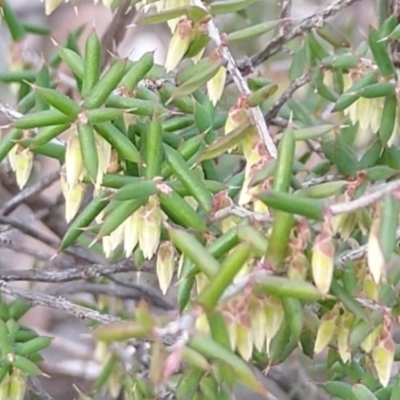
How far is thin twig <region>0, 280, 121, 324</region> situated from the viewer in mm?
920

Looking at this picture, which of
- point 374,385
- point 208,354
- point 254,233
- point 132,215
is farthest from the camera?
point 374,385

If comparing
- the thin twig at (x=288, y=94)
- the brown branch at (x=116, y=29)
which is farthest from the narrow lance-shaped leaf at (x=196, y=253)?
the brown branch at (x=116, y=29)

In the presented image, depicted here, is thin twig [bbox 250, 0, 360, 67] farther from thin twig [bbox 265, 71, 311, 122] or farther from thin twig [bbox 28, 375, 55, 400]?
thin twig [bbox 28, 375, 55, 400]

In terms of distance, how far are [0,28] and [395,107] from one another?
1.12 meters

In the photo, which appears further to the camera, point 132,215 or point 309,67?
point 309,67

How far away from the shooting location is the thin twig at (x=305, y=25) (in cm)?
101

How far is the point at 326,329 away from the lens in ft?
2.62

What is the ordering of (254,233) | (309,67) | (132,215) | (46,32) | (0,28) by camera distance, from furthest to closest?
(0,28) < (46,32) < (309,67) < (132,215) < (254,233)

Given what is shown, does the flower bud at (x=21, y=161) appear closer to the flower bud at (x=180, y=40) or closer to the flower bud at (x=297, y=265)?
the flower bud at (x=180, y=40)

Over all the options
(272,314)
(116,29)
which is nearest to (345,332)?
(272,314)

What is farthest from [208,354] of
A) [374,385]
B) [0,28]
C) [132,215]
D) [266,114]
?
[0,28]

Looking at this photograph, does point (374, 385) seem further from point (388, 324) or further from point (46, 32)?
point (46, 32)

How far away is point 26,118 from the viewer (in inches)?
30.4

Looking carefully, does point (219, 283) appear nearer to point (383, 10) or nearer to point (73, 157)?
point (73, 157)
